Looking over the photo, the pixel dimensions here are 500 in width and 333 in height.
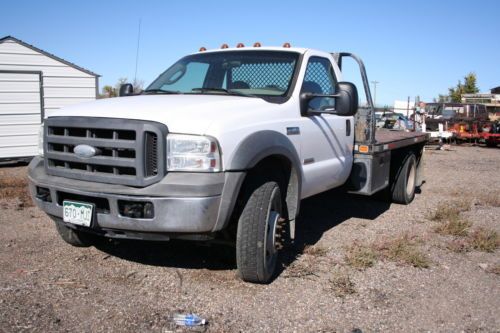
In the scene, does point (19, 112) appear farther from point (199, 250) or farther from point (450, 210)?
point (450, 210)

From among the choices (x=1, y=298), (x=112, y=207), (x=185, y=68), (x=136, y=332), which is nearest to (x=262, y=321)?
(x=136, y=332)

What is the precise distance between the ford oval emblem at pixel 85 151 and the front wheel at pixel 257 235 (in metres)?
1.19

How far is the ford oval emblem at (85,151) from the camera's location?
3688 millimetres

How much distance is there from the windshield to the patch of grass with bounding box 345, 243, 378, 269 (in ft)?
5.49

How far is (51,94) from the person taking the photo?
1228 cm

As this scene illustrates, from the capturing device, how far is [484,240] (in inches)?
215

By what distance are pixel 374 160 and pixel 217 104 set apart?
2573 mm

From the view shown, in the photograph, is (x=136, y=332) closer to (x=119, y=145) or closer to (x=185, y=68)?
(x=119, y=145)

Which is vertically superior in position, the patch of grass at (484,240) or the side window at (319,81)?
the side window at (319,81)

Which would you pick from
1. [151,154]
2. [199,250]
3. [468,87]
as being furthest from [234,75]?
[468,87]

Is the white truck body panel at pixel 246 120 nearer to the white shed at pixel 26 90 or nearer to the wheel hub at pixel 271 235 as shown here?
the wheel hub at pixel 271 235

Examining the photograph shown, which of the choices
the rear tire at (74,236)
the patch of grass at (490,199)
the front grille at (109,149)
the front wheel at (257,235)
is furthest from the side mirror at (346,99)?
the patch of grass at (490,199)

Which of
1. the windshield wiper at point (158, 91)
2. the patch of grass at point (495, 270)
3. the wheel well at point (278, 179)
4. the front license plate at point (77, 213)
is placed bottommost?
the patch of grass at point (495, 270)

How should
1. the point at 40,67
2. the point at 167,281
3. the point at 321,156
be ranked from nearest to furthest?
the point at 167,281
the point at 321,156
the point at 40,67
